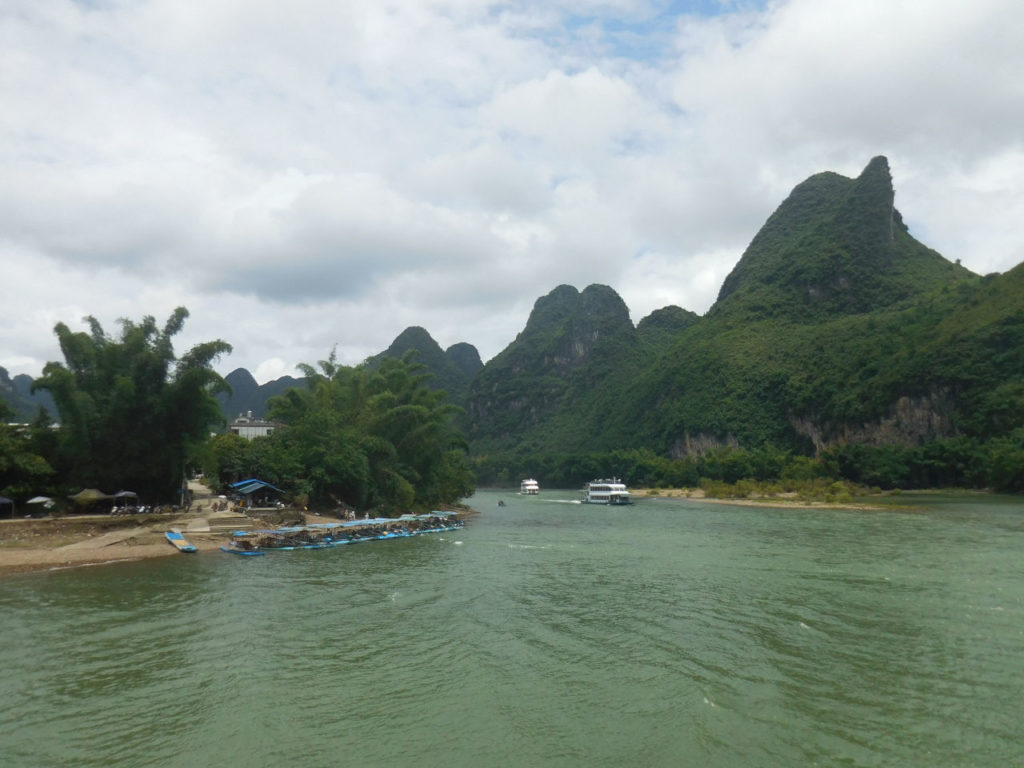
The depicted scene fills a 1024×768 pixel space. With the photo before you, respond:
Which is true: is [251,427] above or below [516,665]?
above

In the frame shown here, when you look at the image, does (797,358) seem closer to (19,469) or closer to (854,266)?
(854,266)

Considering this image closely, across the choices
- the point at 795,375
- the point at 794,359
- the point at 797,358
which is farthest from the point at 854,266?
the point at 795,375

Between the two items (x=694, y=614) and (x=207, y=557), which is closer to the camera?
(x=694, y=614)

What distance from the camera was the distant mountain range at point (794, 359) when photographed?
84.8 metres

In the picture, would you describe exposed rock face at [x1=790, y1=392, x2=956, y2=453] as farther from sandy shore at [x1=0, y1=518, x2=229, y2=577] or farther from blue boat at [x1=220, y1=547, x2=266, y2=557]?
sandy shore at [x1=0, y1=518, x2=229, y2=577]

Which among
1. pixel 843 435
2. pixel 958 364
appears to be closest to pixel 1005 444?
pixel 958 364

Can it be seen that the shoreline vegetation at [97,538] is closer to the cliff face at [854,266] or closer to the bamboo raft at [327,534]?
the bamboo raft at [327,534]

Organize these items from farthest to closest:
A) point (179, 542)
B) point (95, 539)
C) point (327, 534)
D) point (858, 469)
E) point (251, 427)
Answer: point (858, 469) → point (251, 427) → point (327, 534) → point (179, 542) → point (95, 539)

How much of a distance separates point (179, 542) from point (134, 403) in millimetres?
7292

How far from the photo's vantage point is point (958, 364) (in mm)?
82750

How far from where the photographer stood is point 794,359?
115188 mm

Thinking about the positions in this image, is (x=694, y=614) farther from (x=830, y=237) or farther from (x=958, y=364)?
(x=830, y=237)

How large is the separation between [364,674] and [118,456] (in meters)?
24.4

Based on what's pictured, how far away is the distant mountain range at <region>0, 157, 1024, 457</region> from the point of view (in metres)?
84.8
